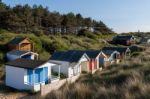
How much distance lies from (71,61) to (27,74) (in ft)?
22.1

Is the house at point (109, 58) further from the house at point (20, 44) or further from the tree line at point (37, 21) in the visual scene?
the tree line at point (37, 21)

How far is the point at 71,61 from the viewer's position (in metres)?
30.1

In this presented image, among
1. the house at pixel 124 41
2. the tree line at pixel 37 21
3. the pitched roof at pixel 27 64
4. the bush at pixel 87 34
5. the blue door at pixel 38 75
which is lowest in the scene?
the blue door at pixel 38 75

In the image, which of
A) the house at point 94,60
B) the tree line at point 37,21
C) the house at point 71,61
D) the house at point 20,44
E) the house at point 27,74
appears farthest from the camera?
the tree line at point 37,21

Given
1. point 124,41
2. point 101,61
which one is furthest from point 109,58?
point 124,41

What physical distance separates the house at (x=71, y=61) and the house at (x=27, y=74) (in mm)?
3797

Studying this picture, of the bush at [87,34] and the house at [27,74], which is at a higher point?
the bush at [87,34]

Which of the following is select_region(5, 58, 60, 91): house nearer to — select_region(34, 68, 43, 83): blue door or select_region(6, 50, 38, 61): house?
select_region(34, 68, 43, 83): blue door

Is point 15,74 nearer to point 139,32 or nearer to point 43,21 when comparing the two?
point 43,21

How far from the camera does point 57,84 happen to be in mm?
22047

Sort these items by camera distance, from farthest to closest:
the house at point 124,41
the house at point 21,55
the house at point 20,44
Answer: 1. the house at point 124,41
2. the house at point 20,44
3. the house at point 21,55

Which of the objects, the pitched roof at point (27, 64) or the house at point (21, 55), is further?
the house at point (21, 55)

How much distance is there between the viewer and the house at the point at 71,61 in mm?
30125

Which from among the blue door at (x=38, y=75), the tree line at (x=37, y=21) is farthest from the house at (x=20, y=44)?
the tree line at (x=37, y=21)
